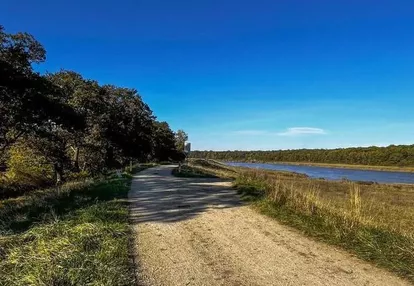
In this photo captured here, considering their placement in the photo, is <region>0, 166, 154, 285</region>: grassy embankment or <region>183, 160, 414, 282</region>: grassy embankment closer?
<region>0, 166, 154, 285</region>: grassy embankment

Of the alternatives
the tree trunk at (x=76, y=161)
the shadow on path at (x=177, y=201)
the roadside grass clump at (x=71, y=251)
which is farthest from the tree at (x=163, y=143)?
the roadside grass clump at (x=71, y=251)

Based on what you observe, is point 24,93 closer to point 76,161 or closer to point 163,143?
point 76,161

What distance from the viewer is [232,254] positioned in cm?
658

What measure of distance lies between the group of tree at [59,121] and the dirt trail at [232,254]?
1066cm

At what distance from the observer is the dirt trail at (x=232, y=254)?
5398 mm

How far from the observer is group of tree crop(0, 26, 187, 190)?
58.9ft

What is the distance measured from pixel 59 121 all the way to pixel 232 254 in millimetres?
16105

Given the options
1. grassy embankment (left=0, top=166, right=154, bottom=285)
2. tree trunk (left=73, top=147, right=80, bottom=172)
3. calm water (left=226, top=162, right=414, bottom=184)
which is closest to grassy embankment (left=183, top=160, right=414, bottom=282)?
grassy embankment (left=0, top=166, right=154, bottom=285)

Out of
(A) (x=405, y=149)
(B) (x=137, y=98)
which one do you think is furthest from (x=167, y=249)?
(A) (x=405, y=149)

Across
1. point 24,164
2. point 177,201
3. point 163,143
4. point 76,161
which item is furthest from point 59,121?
point 163,143

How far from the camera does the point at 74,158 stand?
36281mm

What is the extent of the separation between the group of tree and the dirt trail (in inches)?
420

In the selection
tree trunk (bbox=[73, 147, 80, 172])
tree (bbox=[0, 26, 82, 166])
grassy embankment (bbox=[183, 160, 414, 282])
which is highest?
tree (bbox=[0, 26, 82, 166])

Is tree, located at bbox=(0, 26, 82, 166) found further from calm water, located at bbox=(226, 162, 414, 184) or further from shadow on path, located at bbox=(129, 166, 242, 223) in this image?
calm water, located at bbox=(226, 162, 414, 184)
